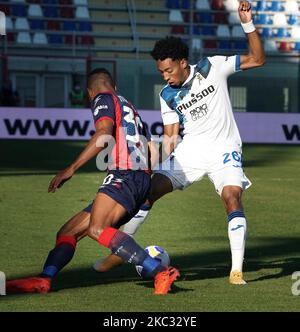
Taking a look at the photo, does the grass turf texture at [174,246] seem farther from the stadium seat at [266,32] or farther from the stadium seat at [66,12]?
the stadium seat at [266,32]

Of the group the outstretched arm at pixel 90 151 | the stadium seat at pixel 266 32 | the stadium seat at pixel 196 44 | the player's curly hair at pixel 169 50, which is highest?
the player's curly hair at pixel 169 50

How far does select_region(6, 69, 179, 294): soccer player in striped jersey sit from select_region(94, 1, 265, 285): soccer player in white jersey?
74cm

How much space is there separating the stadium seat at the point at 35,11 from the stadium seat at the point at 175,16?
15.0 ft

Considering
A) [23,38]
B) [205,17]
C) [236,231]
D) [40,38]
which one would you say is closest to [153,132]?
[40,38]

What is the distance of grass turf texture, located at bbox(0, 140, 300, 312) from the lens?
26.3 feet

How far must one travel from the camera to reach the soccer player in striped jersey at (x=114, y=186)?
825 cm

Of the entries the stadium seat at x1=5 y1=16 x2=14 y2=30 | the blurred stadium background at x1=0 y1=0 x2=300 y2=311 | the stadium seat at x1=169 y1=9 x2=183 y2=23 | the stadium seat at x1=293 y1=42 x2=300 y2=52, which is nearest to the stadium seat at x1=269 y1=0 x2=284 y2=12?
the blurred stadium background at x1=0 y1=0 x2=300 y2=311

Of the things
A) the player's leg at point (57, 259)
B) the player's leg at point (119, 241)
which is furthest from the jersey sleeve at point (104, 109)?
the player's leg at point (57, 259)

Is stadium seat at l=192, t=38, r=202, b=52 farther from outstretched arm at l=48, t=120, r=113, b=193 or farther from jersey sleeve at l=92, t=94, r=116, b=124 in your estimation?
outstretched arm at l=48, t=120, r=113, b=193

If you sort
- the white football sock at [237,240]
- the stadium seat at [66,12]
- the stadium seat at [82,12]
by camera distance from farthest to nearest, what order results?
the stadium seat at [82,12] → the stadium seat at [66,12] → the white football sock at [237,240]

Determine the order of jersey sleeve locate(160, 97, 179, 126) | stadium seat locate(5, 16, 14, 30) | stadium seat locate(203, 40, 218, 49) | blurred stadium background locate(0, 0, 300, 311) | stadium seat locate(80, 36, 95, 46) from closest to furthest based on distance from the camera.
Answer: blurred stadium background locate(0, 0, 300, 311)
jersey sleeve locate(160, 97, 179, 126)
stadium seat locate(5, 16, 14, 30)
stadium seat locate(80, 36, 95, 46)
stadium seat locate(203, 40, 218, 49)

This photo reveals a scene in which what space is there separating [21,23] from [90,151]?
2924 cm

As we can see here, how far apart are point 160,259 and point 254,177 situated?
11977mm
